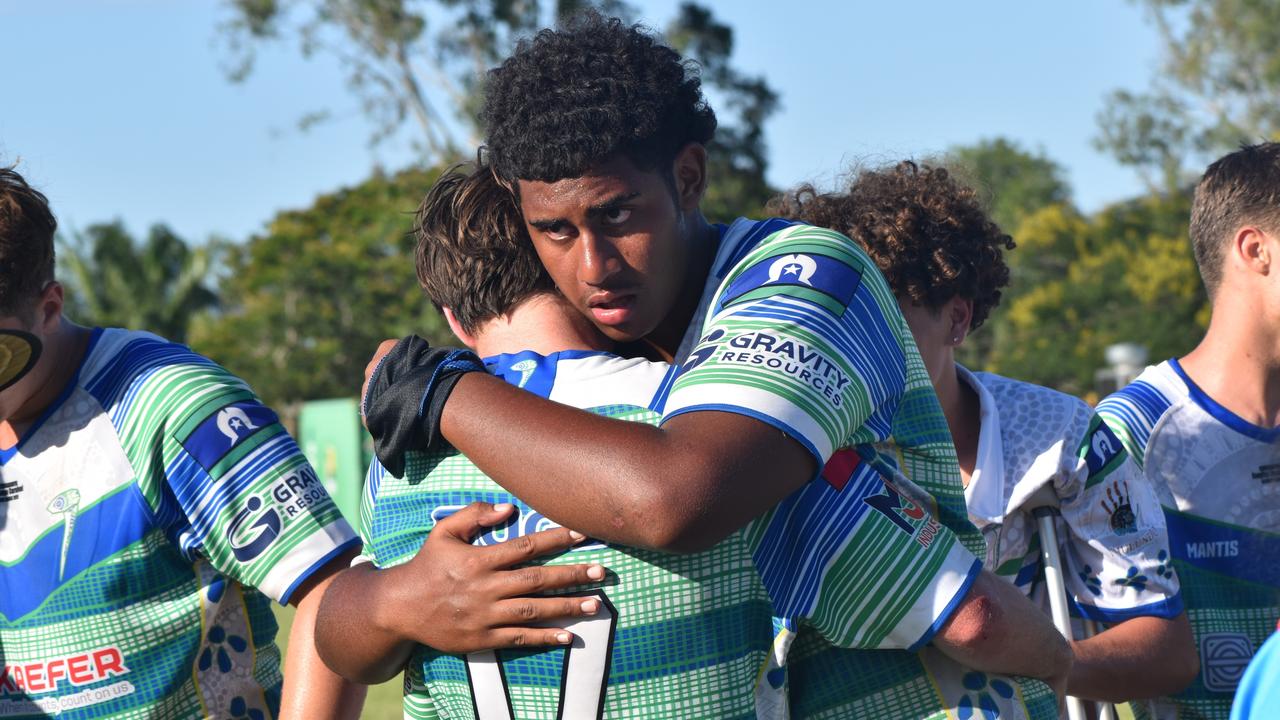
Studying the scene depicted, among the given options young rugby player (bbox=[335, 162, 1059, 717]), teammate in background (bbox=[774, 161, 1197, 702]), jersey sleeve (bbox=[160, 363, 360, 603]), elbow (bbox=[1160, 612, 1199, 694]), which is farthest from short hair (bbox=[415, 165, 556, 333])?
elbow (bbox=[1160, 612, 1199, 694])

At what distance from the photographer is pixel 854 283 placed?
214 centimetres

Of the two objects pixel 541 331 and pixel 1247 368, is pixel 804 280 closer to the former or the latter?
pixel 541 331

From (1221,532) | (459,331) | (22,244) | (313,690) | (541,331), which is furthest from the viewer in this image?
(1221,532)

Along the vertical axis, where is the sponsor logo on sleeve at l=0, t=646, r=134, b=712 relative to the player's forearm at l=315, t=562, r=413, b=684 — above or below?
below

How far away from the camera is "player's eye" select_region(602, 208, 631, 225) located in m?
2.30

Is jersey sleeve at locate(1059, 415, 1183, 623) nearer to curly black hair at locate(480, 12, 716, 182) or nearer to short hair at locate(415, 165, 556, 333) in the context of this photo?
curly black hair at locate(480, 12, 716, 182)

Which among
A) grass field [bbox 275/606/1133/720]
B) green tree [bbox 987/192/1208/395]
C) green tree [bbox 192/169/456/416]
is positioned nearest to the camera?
grass field [bbox 275/606/1133/720]

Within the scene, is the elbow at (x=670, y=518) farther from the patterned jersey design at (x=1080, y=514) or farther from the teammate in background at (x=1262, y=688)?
the patterned jersey design at (x=1080, y=514)

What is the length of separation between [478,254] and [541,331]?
0.19m

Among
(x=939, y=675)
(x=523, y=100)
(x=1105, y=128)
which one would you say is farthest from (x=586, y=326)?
(x=1105, y=128)


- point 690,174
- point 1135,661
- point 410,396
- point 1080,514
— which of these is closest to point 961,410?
point 1080,514

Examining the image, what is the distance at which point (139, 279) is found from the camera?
99.4 feet

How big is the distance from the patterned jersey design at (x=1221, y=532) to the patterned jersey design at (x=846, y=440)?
148 cm

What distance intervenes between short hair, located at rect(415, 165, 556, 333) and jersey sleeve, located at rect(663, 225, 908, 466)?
13.4 inches
